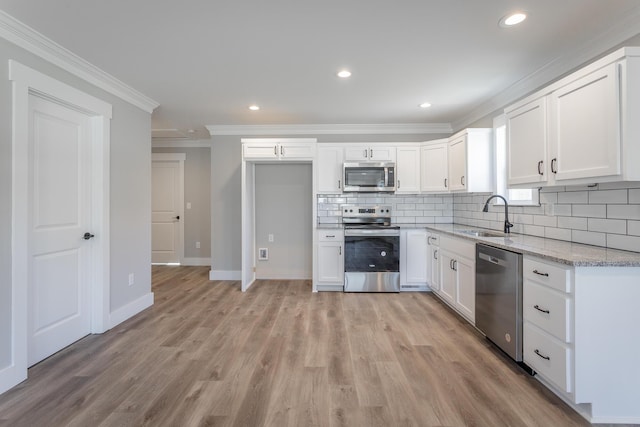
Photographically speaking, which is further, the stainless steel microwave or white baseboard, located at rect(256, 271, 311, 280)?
white baseboard, located at rect(256, 271, 311, 280)

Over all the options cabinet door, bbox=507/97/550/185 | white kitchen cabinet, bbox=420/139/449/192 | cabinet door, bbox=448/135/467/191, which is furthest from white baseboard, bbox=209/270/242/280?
cabinet door, bbox=507/97/550/185

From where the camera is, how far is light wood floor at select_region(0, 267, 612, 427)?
175 cm

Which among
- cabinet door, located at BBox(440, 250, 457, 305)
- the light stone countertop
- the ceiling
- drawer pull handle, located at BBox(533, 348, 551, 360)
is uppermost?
the ceiling

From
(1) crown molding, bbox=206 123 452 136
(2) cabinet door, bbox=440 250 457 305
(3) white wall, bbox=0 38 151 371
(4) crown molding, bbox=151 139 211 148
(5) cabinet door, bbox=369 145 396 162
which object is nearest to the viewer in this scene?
(3) white wall, bbox=0 38 151 371

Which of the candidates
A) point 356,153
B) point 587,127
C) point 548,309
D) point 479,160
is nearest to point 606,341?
point 548,309

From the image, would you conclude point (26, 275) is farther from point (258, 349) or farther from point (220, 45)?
point (220, 45)

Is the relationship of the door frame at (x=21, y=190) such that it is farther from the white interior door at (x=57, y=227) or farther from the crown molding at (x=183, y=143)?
the crown molding at (x=183, y=143)

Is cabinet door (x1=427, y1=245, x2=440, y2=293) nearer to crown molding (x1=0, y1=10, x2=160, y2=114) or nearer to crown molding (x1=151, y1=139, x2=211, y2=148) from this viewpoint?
crown molding (x1=0, y1=10, x2=160, y2=114)

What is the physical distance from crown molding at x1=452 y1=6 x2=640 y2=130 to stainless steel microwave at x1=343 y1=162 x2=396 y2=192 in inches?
53.8

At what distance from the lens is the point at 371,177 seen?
432 cm

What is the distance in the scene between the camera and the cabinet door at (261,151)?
4250 millimetres

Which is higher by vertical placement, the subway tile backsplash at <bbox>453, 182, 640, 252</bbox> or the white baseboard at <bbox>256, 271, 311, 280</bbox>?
the subway tile backsplash at <bbox>453, 182, 640, 252</bbox>

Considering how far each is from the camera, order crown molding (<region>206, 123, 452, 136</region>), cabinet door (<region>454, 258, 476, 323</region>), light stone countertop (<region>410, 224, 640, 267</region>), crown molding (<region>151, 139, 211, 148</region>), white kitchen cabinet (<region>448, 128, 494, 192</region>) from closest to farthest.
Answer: light stone countertop (<region>410, 224, 640, 267</region>)
cabinet door (<region>454, 258, 476, 323</region>)
white kitchen cabinet (<region>448, 128, 494, 192</region>)
crown molding (<region>206, 123, 452, 136</region>)
crown molding (<region>151, 139, 211, 148</region>)

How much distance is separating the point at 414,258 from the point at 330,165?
1.76 m
